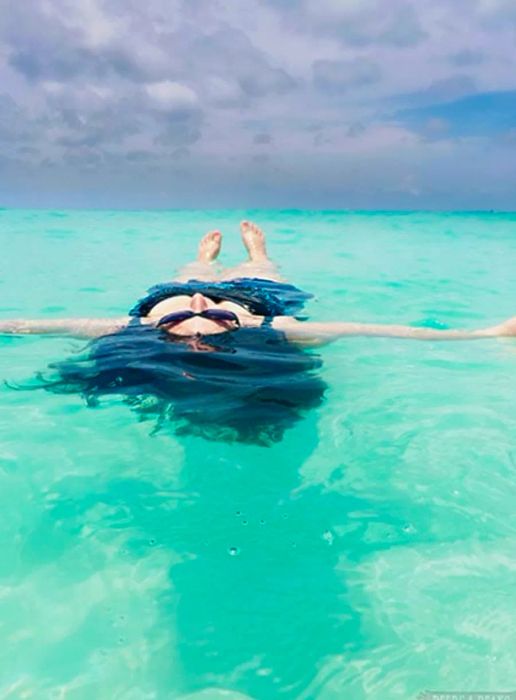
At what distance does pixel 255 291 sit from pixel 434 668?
203 inches

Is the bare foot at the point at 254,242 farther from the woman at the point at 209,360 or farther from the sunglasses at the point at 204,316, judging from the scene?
the sunglasses at the point at 204,316

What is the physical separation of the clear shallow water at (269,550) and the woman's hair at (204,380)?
13 cm

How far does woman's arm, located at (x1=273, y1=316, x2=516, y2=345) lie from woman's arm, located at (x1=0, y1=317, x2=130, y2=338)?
1.53 m

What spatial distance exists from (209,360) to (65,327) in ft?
5.42

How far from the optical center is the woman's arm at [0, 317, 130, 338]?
5289mm

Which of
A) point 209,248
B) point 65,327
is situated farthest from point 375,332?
point 209,248

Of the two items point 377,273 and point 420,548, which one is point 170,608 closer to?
point 420,548

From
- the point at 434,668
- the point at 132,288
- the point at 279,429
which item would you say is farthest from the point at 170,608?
the point at 132,288

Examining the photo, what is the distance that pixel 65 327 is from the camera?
5.32 m

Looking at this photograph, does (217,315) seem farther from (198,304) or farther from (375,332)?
(375,332)

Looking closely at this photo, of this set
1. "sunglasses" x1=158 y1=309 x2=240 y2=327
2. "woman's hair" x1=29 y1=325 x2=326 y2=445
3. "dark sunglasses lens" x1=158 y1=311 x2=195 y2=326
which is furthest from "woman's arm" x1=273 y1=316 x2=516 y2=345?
"dark sunglasses lens" x1=158 y1=311 x2=195 y2=326

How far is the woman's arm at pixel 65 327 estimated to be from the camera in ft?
17.4

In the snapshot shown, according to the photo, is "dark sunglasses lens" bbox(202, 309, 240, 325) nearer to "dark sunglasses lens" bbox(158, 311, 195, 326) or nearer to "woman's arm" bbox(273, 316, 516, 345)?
"dark sunglasses lens" bbox(158, 311, 195, 326)

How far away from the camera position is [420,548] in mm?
2590
